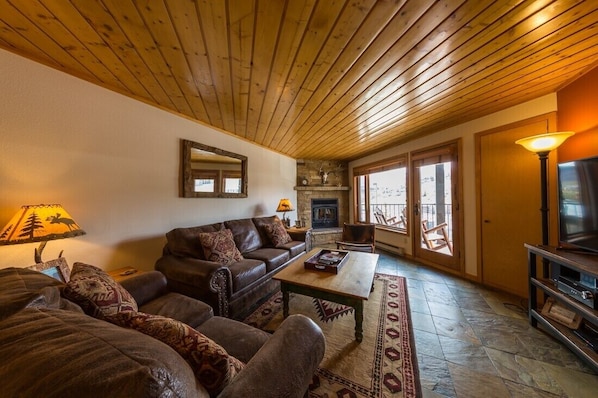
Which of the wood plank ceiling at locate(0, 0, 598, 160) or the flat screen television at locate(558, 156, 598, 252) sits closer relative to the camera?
the wood plank ceiling at locate(0, 0, 598, 160)

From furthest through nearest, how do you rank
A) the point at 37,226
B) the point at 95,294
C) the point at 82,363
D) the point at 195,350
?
1. the point at 37,226
2. the point at 95,294
3. the point at 195,350
4. the point at 82,363

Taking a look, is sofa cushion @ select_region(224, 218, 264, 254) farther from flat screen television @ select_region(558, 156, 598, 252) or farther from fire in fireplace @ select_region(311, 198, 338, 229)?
flat screen television @ select_region(558, 156, 598, 252)

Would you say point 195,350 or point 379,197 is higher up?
point 379,197

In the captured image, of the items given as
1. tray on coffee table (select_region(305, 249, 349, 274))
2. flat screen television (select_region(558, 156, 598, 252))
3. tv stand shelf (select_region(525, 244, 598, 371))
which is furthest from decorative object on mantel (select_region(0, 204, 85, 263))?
flat screen television (select_region(558, 156, 598, 252))

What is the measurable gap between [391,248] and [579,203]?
284 cm

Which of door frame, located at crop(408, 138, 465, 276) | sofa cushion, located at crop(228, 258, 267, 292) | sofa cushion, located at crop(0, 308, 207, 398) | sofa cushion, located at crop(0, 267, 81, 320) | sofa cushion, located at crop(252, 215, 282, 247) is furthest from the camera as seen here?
sofa cushion, located at crop(252, 215, 282, 247)

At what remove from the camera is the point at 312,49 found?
1.45 m

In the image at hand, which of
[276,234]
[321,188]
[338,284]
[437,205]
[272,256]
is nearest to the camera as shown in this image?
[338,284]

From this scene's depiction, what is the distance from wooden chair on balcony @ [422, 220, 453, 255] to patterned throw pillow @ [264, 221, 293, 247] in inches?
98.1

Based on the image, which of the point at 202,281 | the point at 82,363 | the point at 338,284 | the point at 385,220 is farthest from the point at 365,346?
the point at 385,220

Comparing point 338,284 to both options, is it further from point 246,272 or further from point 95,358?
point 95,358

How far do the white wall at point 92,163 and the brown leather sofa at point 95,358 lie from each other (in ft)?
3.23

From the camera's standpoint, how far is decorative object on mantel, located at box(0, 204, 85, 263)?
3.98 feet

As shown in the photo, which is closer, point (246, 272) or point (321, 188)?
point (246, 272)
